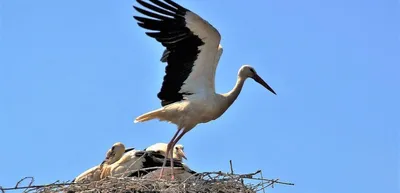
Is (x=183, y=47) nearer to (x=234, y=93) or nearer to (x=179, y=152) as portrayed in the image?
(x=234, y=93)

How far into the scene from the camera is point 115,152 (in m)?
12.5

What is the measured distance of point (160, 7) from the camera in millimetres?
11516

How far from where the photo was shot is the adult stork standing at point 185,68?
11.6 m

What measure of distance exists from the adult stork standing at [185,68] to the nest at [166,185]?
0.62 m

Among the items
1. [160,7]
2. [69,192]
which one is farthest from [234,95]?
[69,192]

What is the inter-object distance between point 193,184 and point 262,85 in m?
1.88

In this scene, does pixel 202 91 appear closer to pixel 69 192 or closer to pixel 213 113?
pixel 213 113

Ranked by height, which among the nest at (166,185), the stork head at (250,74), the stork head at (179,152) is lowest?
the nest at (166,185)

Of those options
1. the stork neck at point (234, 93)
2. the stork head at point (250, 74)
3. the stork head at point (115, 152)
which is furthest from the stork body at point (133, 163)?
the stork head at point (250, 74)

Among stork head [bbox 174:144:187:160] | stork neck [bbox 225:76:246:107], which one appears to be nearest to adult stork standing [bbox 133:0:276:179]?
stork neck [bbox 225:76:246:107]

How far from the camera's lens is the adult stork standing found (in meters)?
11.6

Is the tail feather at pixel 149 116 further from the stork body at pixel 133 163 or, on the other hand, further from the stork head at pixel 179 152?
the stork head at pixel 179 152

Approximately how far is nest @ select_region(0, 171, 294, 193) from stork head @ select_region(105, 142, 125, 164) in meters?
1.53

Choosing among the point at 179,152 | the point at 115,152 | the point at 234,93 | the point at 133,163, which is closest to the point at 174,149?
the point at 179,152
